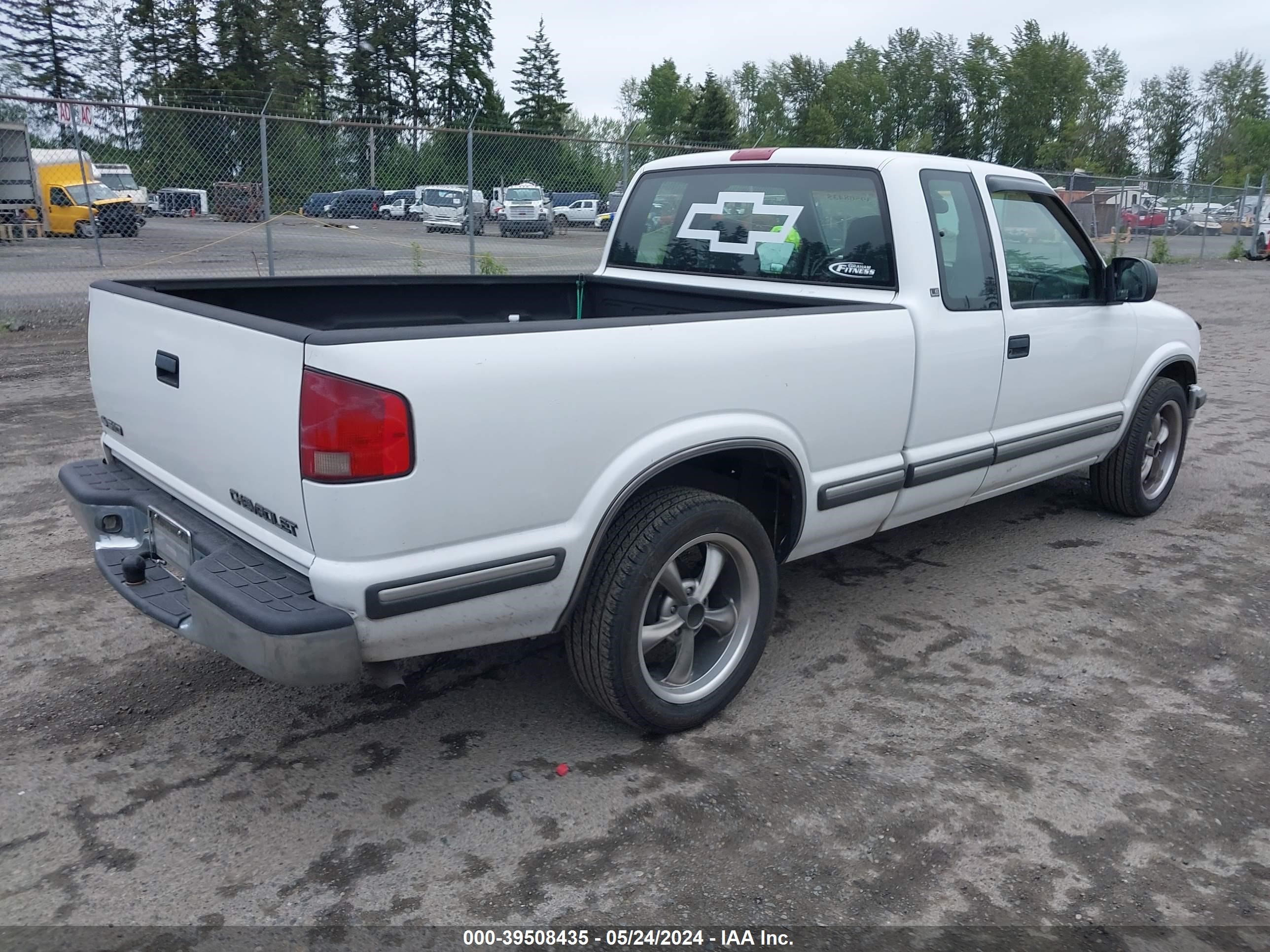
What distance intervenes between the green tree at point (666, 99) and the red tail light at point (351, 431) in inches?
3493

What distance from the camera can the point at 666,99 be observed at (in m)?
88.9

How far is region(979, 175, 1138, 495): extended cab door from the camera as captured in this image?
14.3ft

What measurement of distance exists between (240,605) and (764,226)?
278 centimetres

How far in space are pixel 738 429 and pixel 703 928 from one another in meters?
1.44

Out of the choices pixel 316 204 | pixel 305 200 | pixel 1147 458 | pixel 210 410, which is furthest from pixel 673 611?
pixel 316 204

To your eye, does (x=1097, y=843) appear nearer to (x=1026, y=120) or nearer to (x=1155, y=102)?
(x=1026, y=120)

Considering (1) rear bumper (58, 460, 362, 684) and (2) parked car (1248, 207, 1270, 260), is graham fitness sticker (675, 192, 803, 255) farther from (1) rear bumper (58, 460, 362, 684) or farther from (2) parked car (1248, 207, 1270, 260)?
(2) parked car (1248, 207, 1270, 260)

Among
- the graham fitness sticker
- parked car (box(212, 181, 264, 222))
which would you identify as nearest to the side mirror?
the graham fitness sticker

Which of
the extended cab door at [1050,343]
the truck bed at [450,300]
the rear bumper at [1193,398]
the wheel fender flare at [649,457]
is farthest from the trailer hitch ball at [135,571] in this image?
the rear bumper at [1193,398]

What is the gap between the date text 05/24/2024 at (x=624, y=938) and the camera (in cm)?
242

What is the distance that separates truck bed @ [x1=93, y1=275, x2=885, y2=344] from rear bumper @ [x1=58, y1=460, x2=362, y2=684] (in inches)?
26.6

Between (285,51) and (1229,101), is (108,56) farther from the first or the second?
Result: (1229,101)

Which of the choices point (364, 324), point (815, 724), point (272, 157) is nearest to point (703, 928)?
point (815, 724)

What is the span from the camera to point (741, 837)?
282 centimetres
